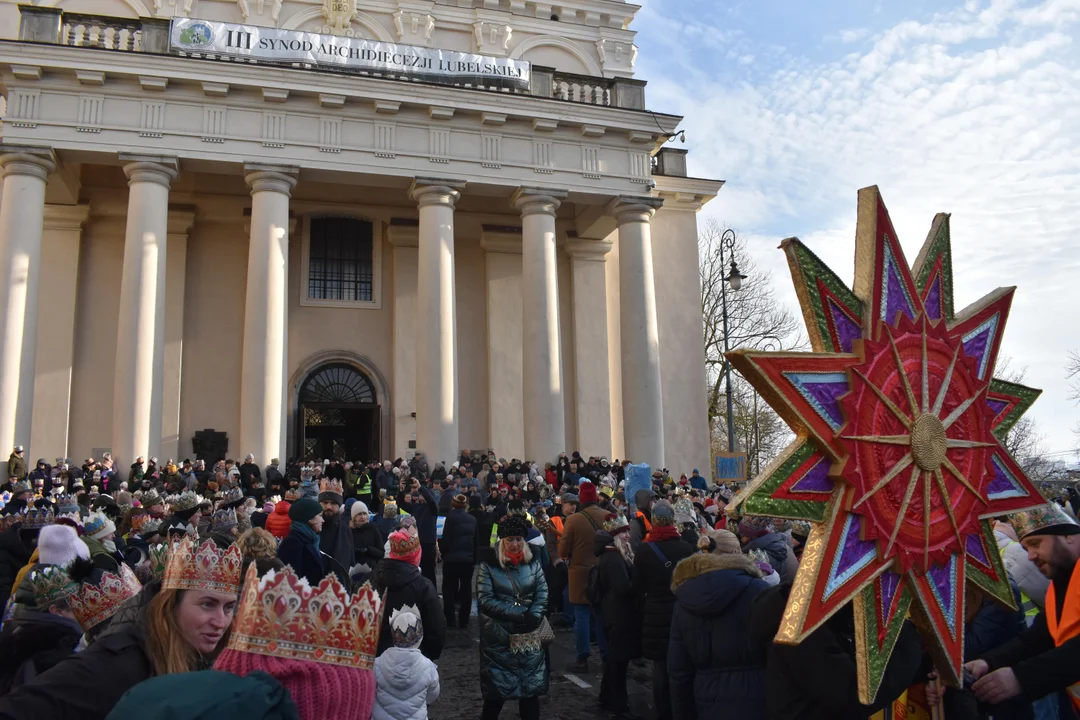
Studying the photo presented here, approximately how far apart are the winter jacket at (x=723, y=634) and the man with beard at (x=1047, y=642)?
1.07 m

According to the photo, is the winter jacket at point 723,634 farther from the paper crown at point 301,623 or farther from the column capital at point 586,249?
the column capital at point 586,249

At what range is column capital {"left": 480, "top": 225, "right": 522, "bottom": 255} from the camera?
24.6 metres

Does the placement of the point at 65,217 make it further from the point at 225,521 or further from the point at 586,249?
the point at 225,521

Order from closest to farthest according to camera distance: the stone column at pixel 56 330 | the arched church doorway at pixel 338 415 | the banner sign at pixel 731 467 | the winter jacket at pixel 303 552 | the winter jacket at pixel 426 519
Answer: the winter jacket at pixel 303 552
the winter jacket at pixel 426 519
the banner sign at pixel 731 467
the stone column at pixel 56 330
the arched church doorway at pixel 338 415

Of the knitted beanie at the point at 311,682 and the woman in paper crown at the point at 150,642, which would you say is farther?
the woman in paper crown at the point at 150,642

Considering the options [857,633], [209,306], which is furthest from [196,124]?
[857,633]

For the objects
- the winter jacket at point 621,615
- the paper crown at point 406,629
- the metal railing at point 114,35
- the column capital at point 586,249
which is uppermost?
the metal railing at point 114,35

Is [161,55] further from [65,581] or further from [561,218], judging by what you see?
[65,581]

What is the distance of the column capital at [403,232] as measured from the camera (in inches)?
936

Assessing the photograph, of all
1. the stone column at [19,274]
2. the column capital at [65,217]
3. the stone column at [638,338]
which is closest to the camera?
the stone column at [19,274]

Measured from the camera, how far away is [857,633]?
7.93 ft

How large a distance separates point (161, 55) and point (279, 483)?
10719mm

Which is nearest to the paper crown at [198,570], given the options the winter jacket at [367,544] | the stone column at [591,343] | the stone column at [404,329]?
the winter jacket at [367,544]

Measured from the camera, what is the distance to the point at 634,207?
72.5ft
